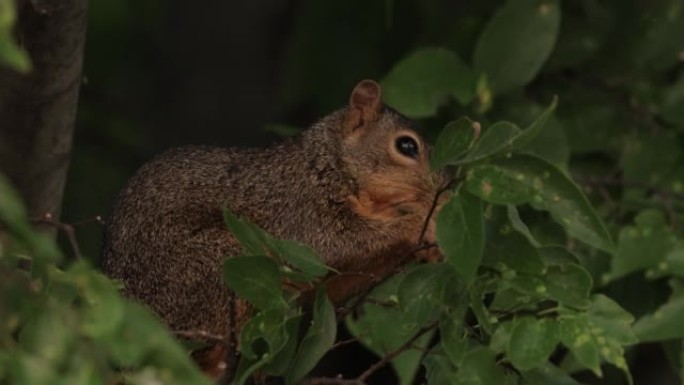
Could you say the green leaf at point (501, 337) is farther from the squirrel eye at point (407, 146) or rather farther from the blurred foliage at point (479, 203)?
the squirrel eye at point (407, 146)

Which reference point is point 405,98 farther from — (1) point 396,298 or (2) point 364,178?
(1) point 396,298

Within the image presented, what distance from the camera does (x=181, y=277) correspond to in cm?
458

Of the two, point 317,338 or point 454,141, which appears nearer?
point 454,141

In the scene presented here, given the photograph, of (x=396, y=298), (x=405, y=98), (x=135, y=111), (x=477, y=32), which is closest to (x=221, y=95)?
(x=135, y=111)

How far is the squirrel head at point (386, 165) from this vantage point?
4688 mm

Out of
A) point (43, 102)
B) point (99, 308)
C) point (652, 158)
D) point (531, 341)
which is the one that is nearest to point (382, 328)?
point (43, 102)

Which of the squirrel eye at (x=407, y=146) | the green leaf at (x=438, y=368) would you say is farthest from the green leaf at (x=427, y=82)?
the green leaf at (x=438, y=368)

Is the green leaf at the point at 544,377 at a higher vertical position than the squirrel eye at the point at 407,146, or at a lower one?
higher

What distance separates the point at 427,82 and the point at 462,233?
2.22 metres

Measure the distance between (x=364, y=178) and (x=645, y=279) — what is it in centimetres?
98

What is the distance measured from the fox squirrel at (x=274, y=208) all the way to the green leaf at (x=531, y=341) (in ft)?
3.00

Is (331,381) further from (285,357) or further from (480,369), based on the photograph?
(480,369)

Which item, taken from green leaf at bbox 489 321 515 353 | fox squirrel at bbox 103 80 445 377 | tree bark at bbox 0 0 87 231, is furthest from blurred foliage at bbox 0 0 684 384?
tree bark at bbox 0 0 87 231

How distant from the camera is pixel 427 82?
560 centimetres
